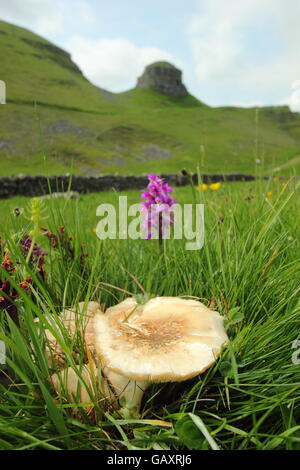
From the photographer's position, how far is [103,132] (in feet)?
129

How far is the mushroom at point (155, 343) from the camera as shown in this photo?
1.13m

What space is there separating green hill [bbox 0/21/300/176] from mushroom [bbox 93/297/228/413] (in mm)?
16945

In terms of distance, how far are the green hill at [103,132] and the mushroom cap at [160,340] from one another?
55.6 ft

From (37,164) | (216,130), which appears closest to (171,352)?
(37,164)

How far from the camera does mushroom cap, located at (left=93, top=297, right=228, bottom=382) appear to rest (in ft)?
3.70

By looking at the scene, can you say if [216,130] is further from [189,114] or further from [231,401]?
[231,401]

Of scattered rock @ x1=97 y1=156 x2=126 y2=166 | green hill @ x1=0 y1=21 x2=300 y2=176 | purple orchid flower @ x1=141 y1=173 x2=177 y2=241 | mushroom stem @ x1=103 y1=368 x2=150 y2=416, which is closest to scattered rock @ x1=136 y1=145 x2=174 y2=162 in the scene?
green hill @ x1=0 y1=21 x2=300 y2=176

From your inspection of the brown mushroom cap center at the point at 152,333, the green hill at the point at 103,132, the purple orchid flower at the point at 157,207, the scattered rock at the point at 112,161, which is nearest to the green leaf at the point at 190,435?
the brown mushroom cap center at the point at 152,333

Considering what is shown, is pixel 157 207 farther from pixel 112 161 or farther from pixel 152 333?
pixel 112 161

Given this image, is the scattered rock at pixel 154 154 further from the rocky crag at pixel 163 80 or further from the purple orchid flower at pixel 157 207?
the rocky crag at pixel 163 80

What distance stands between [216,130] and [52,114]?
23788mm

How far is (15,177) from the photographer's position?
1493 centimetres

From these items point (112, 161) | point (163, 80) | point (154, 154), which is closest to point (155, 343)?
point (112, 161)

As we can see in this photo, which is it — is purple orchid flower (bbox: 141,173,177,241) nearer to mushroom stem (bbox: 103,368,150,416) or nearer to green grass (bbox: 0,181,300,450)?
green grass (bbox: 0,181,300,450)
